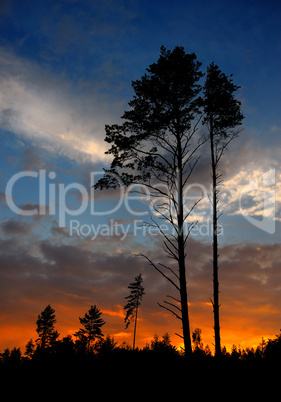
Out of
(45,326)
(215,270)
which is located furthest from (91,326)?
(215,270)

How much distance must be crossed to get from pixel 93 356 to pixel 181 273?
4031 millimetres

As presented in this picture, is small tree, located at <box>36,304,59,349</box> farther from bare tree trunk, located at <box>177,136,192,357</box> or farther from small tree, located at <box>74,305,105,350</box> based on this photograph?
bare tree trunk, located at <box>177,136,192,357</box>

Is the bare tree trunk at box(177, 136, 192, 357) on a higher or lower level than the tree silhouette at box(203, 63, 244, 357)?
lower

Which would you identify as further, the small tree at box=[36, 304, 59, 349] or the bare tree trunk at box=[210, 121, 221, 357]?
the small tree at box=[36, 304, 59, 349]

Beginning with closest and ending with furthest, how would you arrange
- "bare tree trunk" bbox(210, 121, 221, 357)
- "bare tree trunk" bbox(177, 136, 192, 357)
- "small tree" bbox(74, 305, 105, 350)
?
"bare tree trunk" bbox(177, 136, 192, 357)
"bare tree trunk" bbox(210, 121, 221, 357)
"small tree" bbox(74, 305, 105, 350)

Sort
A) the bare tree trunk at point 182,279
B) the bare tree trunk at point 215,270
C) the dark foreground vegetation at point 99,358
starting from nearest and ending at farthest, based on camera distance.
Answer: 1. the dark foreground vegetation at point 99,358
2. the bare tree trunk at point 182,279
3. the bare tree trunk at point 215,270

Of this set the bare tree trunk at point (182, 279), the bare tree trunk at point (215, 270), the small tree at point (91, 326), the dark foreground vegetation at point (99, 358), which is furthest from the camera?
the small tree at point (91, 326)

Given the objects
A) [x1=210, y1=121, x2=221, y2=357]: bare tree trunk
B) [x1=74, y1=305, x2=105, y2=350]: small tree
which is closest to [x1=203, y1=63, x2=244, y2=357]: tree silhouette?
[x1=210, y1=121, x2=221, y2=357]: bare tree trunk

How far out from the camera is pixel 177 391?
558 cm

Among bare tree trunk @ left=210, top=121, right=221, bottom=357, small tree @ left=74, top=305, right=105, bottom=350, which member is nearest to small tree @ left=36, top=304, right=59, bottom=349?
small tree @ left=74, top=305, right=105, bottom=350

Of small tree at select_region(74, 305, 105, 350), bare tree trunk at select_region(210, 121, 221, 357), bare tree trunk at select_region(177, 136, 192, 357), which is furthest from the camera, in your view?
small tree at select_region(74, 305, 105, 350)

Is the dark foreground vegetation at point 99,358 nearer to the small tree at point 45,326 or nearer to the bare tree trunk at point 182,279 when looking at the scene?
the bare tree trunk at point 182,279

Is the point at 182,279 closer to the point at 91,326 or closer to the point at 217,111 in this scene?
the point at 217,111

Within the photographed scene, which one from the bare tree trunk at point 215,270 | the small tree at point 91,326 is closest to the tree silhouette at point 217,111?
the bare tree trunk at point 215,270
